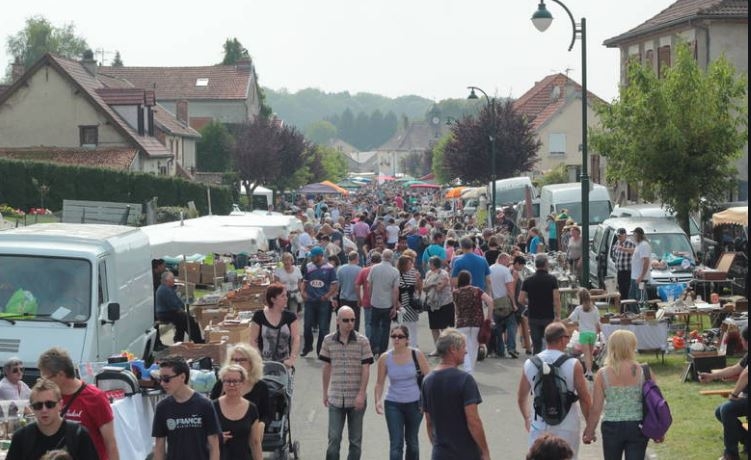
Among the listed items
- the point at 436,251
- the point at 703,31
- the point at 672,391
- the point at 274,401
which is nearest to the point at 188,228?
the point at 436,251

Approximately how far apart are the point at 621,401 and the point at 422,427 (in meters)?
5.34

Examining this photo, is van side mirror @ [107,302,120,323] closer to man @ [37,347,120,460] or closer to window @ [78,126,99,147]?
man @ [37,347,120,460]

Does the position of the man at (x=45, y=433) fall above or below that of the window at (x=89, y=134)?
below

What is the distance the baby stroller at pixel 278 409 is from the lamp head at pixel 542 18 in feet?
43.9

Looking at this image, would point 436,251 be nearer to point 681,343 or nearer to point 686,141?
point 681,343

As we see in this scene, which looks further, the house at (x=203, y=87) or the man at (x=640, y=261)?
the house at (x=203, y=87)

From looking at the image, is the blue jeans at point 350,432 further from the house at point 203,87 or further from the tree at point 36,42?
the tree at point 36,42

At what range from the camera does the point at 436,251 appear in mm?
22609

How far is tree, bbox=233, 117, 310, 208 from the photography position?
7544cm

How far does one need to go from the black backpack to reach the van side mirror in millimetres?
6287

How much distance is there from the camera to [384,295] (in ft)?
61.7

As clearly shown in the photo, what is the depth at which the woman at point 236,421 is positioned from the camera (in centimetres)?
918

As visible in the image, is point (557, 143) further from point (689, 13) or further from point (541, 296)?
point (541, 296)

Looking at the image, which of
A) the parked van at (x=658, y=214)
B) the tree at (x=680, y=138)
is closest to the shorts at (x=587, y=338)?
the tree at (x=680, y=138)
